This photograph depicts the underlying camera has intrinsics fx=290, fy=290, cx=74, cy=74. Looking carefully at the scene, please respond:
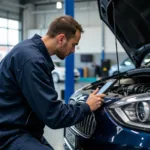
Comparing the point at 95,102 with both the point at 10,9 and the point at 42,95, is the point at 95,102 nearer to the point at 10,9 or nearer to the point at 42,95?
the point at 42,95

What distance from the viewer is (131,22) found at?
2941mm

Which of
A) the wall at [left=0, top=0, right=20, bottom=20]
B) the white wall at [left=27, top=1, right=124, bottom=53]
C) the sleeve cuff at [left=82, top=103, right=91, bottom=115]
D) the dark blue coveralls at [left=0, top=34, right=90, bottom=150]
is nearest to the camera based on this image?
the dark blue coveralls at [left=0, top=34, right=90, bottom=150]

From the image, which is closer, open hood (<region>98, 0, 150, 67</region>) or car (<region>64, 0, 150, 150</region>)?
car (<region>64, 0, 150, 150</region>)

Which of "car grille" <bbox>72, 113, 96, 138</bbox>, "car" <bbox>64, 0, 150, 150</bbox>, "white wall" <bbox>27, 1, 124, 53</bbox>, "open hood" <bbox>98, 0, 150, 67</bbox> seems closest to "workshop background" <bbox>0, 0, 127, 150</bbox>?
"white wall" <bbox>27, 1, 124, 53</bbox>

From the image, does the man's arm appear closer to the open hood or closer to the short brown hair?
the short brown hair

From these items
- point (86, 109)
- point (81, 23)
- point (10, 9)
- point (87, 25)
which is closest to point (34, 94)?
point (86, 109)

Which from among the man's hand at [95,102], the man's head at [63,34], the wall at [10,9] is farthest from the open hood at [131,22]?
the wall at [10,9]

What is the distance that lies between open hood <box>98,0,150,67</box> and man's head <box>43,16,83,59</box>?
0.78 m

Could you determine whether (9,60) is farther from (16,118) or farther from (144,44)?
(144,44)

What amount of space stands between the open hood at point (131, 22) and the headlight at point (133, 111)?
988 millimetres

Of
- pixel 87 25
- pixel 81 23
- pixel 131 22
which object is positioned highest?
pixel 81 23

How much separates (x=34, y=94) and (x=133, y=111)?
23.1 inches

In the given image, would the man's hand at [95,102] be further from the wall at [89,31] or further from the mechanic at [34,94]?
the wall at [89,31]

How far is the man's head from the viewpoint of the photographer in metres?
1.80
